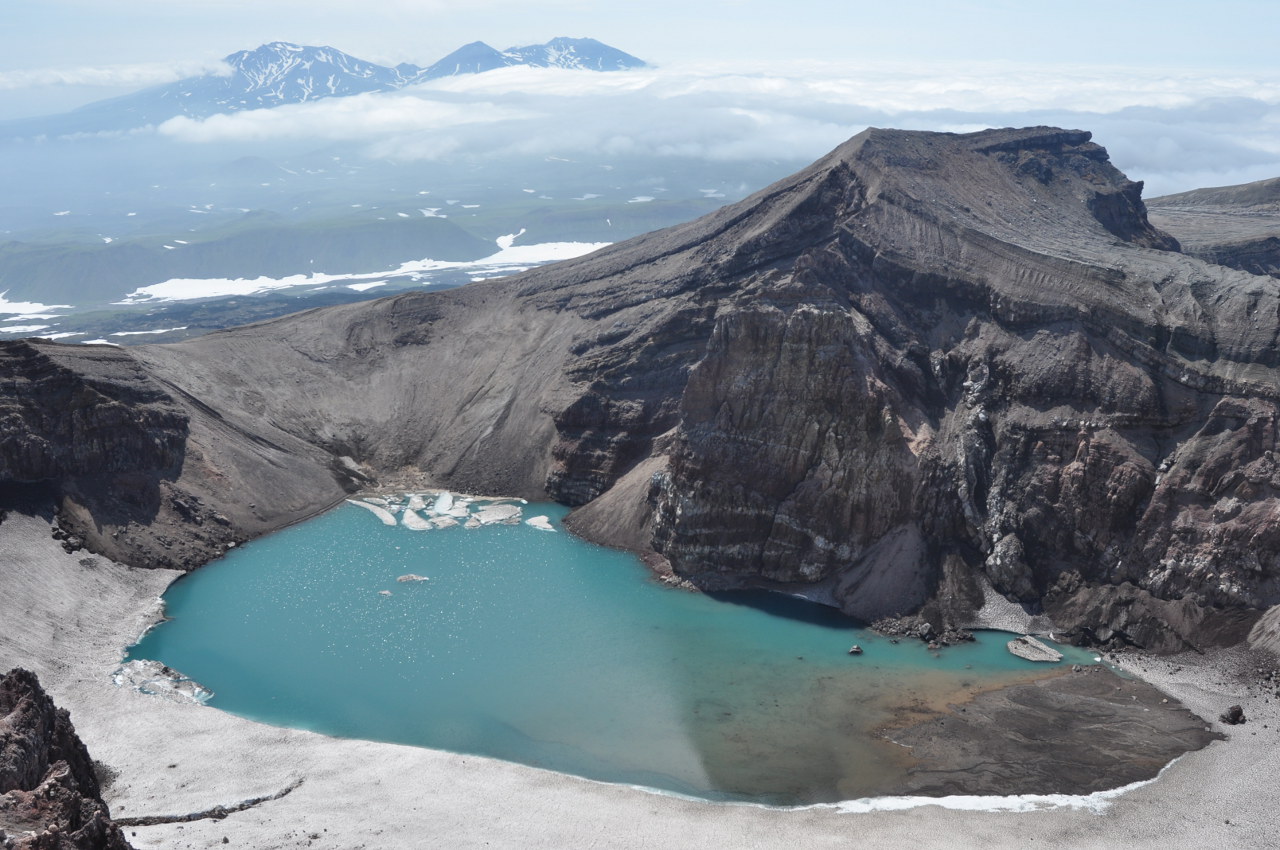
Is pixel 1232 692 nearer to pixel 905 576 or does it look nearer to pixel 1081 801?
pixel 1081 801

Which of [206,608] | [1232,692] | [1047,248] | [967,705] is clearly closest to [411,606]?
[206,608]

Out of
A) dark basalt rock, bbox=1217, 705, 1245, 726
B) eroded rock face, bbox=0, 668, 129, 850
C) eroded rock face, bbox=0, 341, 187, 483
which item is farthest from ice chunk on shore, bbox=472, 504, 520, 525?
dark basalt rock, bbox=1217, 705, 1245, 726

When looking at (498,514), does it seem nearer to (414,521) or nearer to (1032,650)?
(414,521)

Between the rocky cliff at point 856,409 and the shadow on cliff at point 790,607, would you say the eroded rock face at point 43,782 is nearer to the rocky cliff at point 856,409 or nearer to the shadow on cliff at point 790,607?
the rocky cliff at point 856,409

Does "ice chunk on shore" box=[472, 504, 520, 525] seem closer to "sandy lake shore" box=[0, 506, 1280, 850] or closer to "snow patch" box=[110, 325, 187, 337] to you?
"sandy lake shore" box=[0, 506, 1280, 850]

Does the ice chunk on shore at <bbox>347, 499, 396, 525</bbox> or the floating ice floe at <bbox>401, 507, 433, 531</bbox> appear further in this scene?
the ice chunk on shore at <bbox>347, 499, 396, 525</bbox>

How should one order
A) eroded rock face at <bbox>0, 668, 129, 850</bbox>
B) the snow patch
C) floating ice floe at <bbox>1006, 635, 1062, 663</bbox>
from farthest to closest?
1. the snow patch
2. floating ice floe at <bbox>1006, 635, 1062, 663</bbox>
3. eroded rock face at <bbox>0, 668, 129, 850</bbox>

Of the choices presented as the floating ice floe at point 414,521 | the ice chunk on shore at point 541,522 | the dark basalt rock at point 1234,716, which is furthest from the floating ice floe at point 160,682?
the dark basalt rock at point 1234,716
